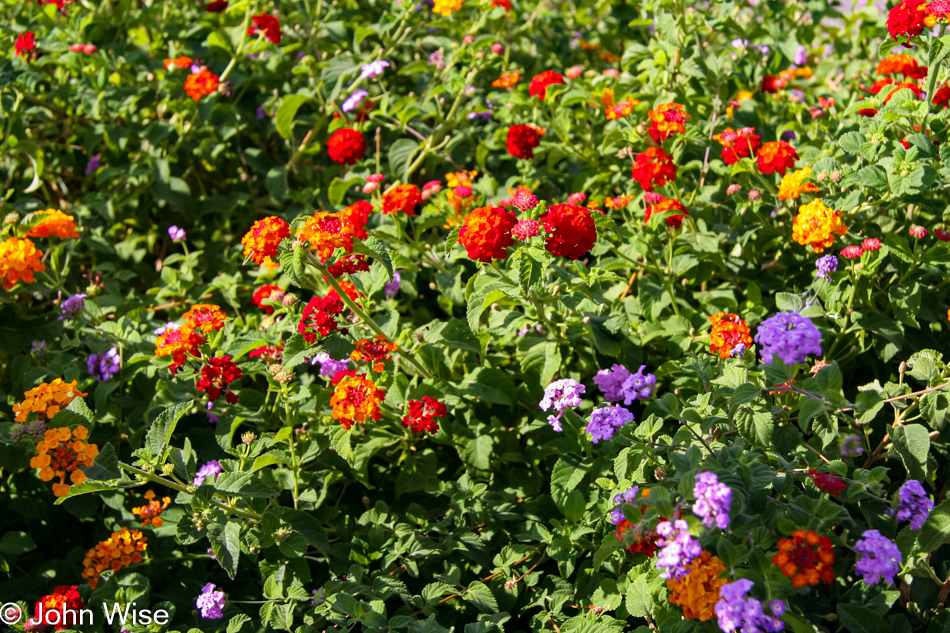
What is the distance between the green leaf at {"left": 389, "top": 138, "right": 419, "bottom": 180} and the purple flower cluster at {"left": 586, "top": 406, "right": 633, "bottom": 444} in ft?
5.99

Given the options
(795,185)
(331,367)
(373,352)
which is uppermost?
(795,185)

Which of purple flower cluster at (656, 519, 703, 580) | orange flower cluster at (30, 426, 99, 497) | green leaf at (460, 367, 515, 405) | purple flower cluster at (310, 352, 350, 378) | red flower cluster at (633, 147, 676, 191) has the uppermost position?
red flower cluster at (633, 147, 676, 191)

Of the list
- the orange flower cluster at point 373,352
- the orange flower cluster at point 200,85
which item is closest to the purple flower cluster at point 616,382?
the orange flower cluster at point 373,352

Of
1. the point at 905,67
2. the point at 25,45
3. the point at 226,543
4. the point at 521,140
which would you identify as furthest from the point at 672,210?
the point at 25,45

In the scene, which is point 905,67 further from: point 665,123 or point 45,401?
point 45,401

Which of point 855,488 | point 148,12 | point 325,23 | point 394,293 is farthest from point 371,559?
point 148,12

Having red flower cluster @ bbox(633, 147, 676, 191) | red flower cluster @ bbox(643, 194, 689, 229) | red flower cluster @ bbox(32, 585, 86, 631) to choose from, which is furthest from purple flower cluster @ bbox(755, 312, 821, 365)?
red flower cluster @ bbox(32, 585, 86, 631)

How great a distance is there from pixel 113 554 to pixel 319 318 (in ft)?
3.46

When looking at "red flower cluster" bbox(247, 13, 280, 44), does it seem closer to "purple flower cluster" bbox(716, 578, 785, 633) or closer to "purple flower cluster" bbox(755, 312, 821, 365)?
"purple flower cluster" bbox(755, 312, 821, 365)

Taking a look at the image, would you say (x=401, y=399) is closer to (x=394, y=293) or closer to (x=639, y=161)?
(x=394, y=293)

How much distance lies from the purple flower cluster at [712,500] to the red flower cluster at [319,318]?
1.15 m

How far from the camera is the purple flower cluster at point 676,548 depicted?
1.41m

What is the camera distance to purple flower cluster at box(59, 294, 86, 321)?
2756 millimetres

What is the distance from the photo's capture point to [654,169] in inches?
97.0
